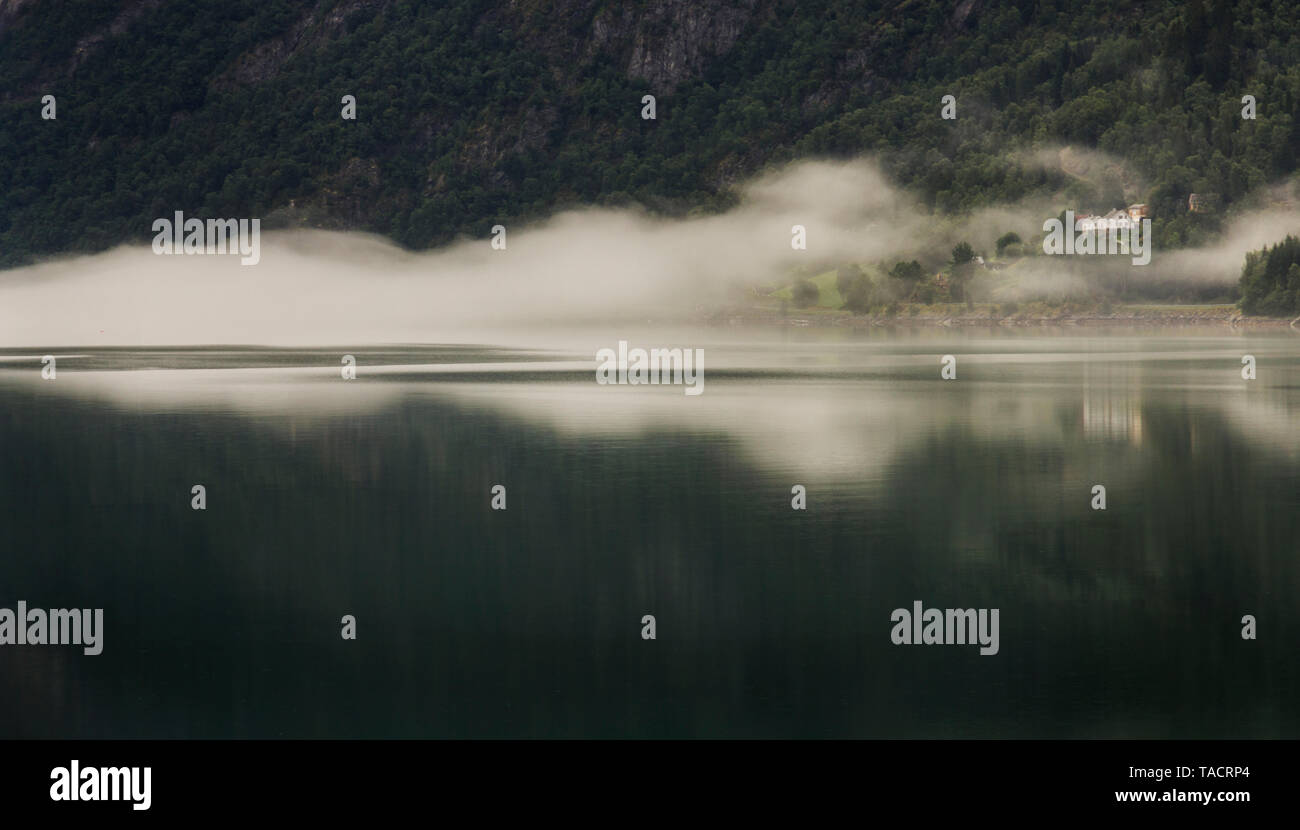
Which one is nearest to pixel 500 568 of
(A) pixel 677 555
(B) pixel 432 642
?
(A) pixel 677 555

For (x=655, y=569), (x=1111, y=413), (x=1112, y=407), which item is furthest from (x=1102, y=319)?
(x=655, y=569)

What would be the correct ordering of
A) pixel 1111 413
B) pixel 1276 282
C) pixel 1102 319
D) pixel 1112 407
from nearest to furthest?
pixel 1111 413, pixel 1112 407, pixel 1276 282, pixel 1102 319

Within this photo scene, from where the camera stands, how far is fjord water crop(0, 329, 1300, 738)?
1967cm

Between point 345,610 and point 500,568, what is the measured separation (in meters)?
3.71

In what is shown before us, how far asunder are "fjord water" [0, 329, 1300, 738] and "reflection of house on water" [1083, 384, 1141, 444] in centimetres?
32

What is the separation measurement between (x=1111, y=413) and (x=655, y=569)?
3119 centimetres

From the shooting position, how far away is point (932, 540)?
29625mm

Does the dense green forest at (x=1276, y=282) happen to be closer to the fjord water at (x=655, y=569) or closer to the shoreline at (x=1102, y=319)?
the shoreline at (x=1102, y=319)

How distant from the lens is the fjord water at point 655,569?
1967 cm

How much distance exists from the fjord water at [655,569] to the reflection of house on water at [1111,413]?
320 millimetres

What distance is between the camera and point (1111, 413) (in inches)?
2132

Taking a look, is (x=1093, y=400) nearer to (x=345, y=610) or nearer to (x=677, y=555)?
(x=677, y=555)

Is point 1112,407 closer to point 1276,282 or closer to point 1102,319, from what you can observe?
point 1276,282
